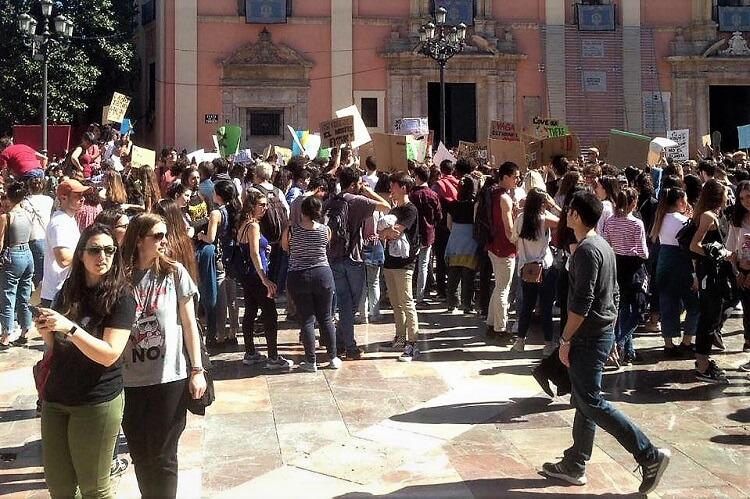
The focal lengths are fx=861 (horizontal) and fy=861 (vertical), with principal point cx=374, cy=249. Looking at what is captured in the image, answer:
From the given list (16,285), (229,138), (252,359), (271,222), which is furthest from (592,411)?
(229,138)

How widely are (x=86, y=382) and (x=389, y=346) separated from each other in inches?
201

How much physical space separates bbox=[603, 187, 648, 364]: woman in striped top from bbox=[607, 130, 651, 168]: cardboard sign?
561cm

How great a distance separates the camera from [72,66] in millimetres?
25781

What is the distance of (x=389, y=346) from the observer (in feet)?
28.1

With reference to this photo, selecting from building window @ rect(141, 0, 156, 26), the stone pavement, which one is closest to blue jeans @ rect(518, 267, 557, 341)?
the stone pavement

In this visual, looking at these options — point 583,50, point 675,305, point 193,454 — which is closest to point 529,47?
point 583,50

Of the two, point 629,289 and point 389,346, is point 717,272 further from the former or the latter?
point 389,346

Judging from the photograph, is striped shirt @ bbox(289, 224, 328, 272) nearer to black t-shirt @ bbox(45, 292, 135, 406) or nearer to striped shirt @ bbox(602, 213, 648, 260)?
striped shirt @ bbox(602, 213, 648, 260)

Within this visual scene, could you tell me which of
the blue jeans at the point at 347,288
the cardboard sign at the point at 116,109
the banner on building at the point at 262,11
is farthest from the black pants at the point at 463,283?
the banner on building at the point at 262,11

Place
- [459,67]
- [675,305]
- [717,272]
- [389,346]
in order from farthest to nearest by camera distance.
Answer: [459,67] → [389,346] → [675,305] → [717,272]

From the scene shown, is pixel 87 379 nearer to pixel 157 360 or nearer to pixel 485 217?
pixel 157 360

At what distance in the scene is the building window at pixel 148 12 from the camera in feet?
91.8

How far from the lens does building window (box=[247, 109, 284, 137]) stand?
86.9 ft

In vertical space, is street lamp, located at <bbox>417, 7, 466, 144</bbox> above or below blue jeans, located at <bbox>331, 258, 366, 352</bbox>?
above
